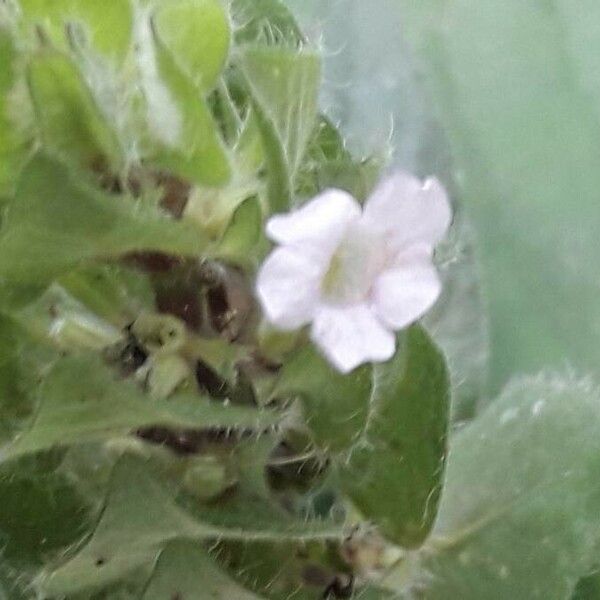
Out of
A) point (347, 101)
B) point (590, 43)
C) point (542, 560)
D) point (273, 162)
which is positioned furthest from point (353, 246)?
point (590, 43)

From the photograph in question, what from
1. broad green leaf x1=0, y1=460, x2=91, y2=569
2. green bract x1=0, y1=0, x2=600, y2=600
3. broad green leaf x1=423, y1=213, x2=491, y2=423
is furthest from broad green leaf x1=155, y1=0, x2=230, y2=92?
broad green leaf x1=423, y1=213, x2=491, y2=423

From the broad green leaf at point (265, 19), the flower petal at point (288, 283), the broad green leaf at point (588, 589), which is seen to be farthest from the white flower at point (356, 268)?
the broad green leaf at point (588, 589)

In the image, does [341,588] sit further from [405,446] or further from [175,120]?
[175,120]

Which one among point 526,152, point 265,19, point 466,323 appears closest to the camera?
point 265,19

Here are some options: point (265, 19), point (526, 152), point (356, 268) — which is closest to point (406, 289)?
point (356, 268)

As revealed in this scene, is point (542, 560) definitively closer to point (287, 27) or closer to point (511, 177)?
point (287, 27)

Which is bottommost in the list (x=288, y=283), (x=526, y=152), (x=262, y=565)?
(x=526, y=152)

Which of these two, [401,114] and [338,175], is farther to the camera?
[401,114]

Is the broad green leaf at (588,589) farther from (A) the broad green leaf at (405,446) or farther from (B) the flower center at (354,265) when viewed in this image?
(B) the flower center at (354,265)
